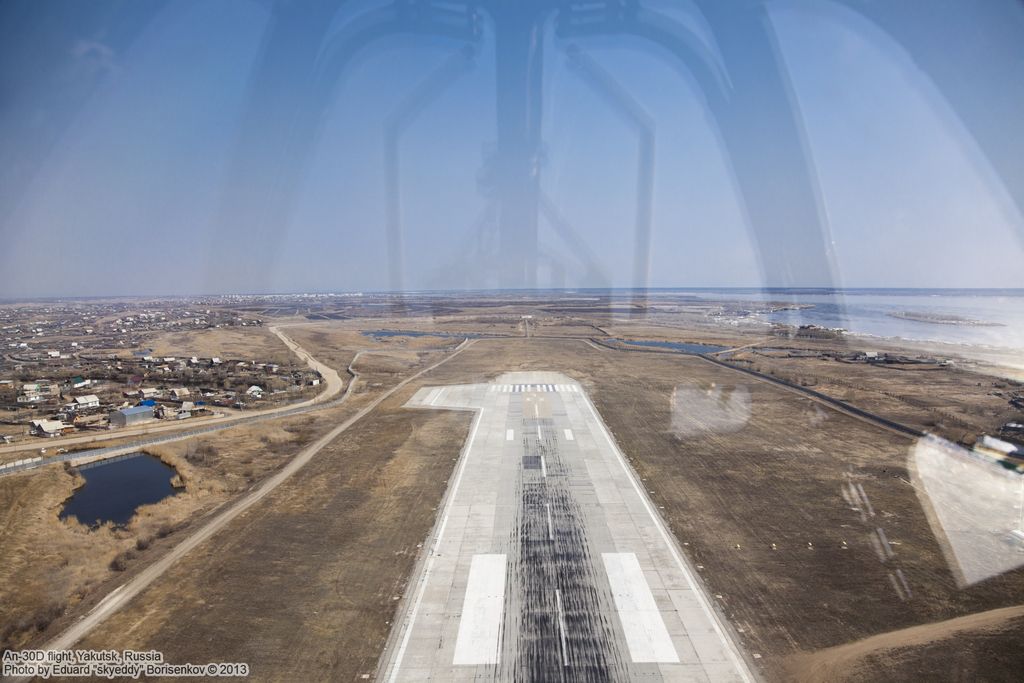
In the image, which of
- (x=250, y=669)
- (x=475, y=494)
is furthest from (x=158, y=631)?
(x=475, y=494)

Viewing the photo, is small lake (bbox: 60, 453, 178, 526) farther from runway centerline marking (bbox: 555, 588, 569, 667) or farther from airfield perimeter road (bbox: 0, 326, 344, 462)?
runway centerline marking (bbox: 555, 588, 569, 667)

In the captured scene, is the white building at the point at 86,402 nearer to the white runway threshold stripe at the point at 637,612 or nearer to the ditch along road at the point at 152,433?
the ditch along road at the point at 152,433

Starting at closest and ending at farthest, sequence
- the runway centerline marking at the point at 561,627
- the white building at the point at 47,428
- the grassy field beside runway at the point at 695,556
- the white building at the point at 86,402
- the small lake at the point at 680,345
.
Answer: the runway centerline marking at the point at 561,627 → the grassy field beside runway at the point at 695,556 → the white building at the point at 47,428 → the white building at the point at 86,402 → the small lake at the point at 680,345

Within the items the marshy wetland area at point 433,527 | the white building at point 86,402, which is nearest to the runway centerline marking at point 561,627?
the marshy wetland area at point 433,527

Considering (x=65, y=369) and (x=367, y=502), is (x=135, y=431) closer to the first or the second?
(x=367, y=502)

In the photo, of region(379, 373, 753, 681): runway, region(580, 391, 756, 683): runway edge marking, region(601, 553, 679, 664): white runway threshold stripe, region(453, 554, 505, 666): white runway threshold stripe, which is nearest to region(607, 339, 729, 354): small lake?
region(580, 391, 756, 683): runway edge marking

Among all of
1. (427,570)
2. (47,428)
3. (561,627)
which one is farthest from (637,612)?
(47,428)
